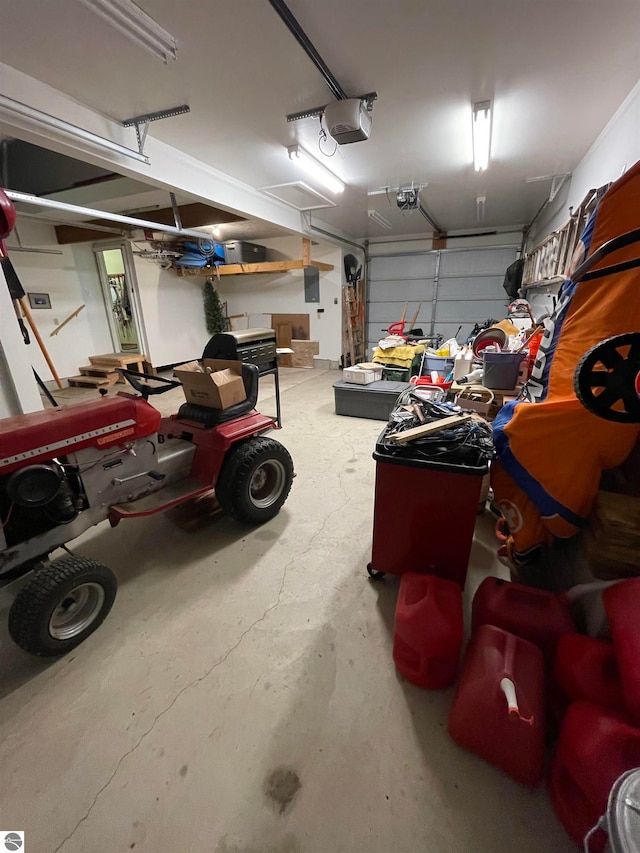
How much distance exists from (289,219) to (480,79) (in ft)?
11.6

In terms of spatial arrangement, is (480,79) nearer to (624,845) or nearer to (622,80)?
(622,80)

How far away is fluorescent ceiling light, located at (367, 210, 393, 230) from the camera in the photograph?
17.6 feet

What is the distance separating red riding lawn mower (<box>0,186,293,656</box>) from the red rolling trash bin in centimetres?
95

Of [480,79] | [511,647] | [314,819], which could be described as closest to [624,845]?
[511,647]

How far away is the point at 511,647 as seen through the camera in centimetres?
112

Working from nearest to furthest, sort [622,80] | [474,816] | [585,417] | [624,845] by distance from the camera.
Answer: [624,845] < [474,816] < [585,417] < [622,80]

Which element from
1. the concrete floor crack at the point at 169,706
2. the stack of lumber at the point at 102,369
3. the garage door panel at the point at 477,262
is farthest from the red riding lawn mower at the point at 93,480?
the garage door panel at the point at 477,262

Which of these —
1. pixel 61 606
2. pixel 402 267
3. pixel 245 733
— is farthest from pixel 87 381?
pixel 402 267

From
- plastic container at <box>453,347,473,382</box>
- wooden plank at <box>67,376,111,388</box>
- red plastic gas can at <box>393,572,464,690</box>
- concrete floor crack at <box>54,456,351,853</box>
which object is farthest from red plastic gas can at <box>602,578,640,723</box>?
wooden plank at <box>67,376,111,388</box>

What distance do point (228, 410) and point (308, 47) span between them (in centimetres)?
214

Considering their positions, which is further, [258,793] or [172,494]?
[172,494]

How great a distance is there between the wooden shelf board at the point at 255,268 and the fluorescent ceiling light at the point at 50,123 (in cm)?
338

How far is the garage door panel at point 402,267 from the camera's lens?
7.30 m

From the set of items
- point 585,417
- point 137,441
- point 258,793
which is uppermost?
point 585,417
